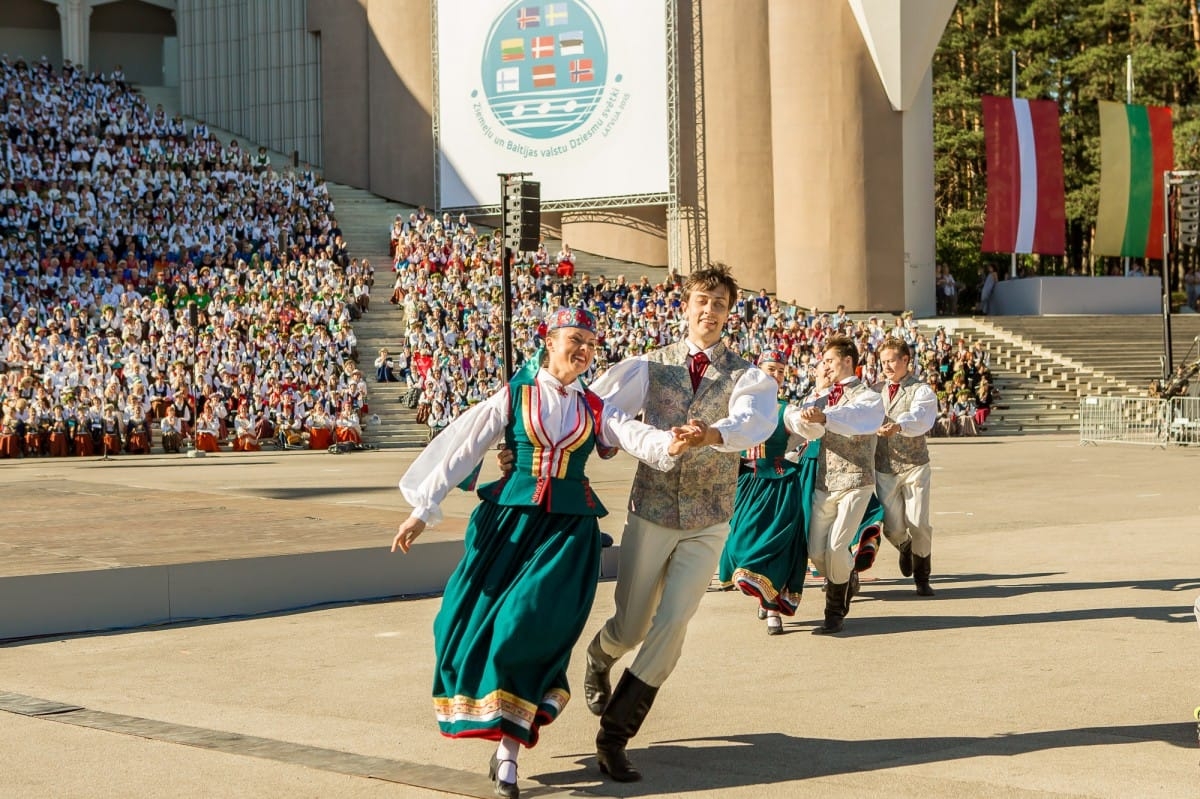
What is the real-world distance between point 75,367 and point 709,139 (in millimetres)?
18620

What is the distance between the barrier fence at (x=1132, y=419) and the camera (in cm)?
2770

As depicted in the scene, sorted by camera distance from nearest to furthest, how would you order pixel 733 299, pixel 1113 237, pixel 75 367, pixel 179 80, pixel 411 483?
pixel 411 483 → pixel 733 299 → pixel 75 367 → pixel 1113 237 → pixel 179 80

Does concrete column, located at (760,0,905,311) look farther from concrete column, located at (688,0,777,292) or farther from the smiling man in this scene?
A: the smiling man

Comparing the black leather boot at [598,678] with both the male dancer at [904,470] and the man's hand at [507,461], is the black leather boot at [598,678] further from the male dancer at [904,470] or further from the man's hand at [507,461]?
the male dancer at [904,470]

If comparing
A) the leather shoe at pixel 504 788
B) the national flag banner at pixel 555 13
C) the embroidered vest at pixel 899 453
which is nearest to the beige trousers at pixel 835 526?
the embroidered vest at pixel 899 453

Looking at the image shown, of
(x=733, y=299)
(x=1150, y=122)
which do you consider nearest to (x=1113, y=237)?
(x=1150, y=122)

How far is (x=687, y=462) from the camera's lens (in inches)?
248

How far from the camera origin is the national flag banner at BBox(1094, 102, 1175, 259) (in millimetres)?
40250

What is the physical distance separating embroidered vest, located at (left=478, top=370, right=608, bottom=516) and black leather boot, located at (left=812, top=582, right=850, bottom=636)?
3346 millimetres

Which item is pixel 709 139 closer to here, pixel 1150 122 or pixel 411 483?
pixel 1150 122

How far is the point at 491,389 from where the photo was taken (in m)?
30.1

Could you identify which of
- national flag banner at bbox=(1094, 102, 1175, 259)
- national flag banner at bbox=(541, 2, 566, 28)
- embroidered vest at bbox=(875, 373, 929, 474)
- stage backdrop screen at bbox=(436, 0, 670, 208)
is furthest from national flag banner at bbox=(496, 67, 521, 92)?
embroidered vest at bbox=(875, 373, 929, 474)

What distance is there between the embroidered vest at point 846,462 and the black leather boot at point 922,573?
1185 millimetres

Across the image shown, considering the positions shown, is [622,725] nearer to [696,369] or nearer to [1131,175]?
[696,369]
